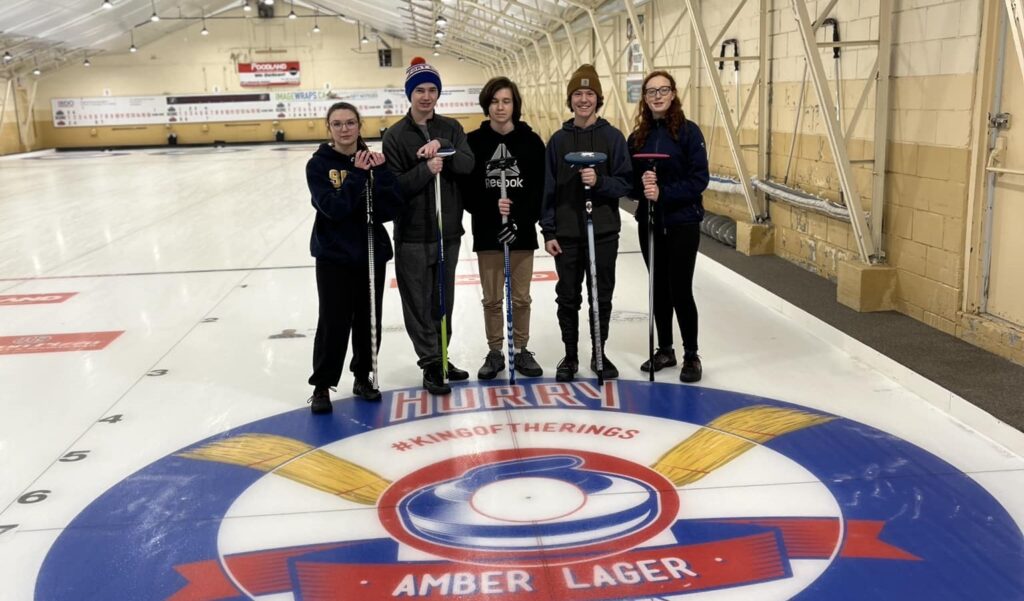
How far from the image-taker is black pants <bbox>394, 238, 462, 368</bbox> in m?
4.23

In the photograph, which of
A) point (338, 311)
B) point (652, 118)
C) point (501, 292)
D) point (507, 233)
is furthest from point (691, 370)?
point (338, 311)

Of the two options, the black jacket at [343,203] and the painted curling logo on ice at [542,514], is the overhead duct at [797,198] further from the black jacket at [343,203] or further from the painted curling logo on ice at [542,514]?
the black jacket at [343,203]

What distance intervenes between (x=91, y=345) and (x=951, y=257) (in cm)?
527

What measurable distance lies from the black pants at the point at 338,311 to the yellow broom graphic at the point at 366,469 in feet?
1.40

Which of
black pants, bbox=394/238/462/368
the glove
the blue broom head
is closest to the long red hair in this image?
the blue broom head

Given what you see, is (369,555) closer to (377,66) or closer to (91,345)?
(91,345)

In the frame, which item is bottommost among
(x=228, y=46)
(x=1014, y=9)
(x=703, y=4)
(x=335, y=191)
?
(x=335, y=191)

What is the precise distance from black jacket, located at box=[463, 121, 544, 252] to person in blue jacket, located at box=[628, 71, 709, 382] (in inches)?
20.9

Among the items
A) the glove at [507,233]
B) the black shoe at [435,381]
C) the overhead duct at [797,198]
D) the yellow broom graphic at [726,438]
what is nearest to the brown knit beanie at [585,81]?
the glove at [507,233]

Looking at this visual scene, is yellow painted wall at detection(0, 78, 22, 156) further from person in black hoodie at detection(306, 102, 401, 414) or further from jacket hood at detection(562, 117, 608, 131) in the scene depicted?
jacket hood at detection(562, 117, 608, 131)

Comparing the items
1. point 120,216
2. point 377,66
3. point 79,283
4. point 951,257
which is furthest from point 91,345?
point 377,66

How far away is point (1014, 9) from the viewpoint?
3.90 m

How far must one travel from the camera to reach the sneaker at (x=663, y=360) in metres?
4.69

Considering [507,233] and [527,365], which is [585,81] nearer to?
[507,233]
